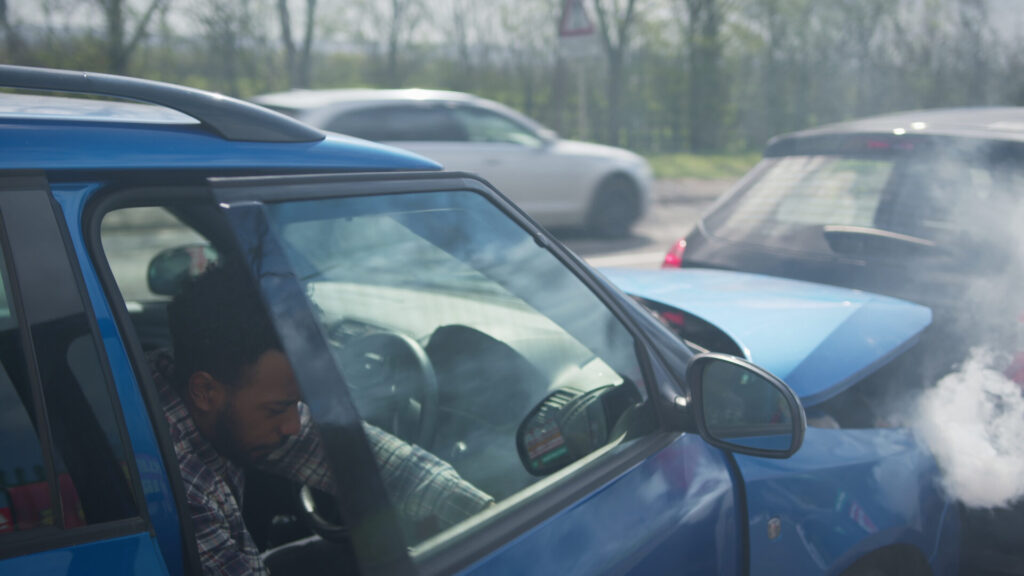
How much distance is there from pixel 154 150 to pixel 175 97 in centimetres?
12

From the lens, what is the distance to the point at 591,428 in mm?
1650

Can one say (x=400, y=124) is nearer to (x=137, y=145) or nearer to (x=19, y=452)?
(x=137, y=145)

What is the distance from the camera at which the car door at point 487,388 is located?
42.7 inches

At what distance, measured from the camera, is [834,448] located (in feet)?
6.12

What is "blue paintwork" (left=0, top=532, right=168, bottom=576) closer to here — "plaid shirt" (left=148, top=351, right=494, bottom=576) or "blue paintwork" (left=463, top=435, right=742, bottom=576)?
"plaid shirt" (left=148, top=351, right=494, bottom=576)

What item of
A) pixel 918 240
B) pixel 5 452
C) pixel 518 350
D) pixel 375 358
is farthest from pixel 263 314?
pixel 918 240

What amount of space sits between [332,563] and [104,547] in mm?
508

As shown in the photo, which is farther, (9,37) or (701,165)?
(701,165)

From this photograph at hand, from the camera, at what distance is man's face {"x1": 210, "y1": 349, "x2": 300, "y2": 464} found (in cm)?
131

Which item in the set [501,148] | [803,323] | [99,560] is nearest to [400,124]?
[501,148]

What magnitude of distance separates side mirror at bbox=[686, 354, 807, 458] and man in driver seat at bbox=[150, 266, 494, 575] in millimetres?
450

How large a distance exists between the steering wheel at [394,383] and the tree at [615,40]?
69.6ft

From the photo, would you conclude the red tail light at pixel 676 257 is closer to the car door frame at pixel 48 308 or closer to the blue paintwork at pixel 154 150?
the blue paintwork at pixel 154 150

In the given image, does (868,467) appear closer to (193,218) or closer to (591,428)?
(591,428)
